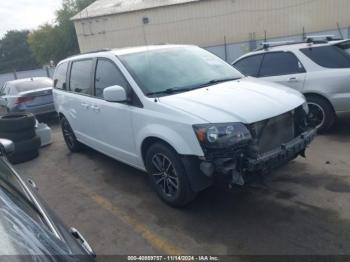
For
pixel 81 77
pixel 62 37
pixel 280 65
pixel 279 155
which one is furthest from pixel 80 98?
pixel 62 37

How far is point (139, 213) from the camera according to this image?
4301 millimetres

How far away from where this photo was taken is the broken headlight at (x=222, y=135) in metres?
3.54

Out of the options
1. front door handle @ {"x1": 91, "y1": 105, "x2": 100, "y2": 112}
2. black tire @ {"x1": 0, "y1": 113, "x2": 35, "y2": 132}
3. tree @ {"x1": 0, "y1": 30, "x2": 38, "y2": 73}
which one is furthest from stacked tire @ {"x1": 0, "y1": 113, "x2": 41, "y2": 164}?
tree @ {"x1": 0, "y1": 30, "x2": 38, "y2": 73}

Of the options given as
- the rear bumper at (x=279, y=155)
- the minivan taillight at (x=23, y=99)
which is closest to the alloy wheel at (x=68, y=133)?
the minivan taillight at (x=23, y=99)

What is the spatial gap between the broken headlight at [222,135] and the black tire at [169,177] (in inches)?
17.1

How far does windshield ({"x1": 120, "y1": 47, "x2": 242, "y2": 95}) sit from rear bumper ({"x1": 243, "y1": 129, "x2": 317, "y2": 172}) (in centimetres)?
127

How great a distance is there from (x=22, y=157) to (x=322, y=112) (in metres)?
5.73

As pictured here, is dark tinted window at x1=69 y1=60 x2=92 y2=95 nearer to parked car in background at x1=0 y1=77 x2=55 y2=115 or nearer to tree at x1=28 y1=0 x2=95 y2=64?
parked car in background at x1=0 y1=77 x2=55 y2=115

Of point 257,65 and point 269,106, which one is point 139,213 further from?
point 257,65

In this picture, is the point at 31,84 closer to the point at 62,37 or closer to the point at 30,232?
the point at 30,232

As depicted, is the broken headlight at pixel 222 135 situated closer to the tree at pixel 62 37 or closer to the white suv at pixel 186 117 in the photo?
the white suv at pixel 186 117

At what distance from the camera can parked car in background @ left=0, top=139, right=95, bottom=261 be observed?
1.35 metres

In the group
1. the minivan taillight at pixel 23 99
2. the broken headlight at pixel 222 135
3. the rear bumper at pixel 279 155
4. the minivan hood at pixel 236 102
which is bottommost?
the minivan taillight at pixel 23 99

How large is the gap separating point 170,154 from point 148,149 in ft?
1.60
